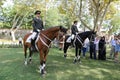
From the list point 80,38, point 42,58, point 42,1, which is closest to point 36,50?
point 42,58

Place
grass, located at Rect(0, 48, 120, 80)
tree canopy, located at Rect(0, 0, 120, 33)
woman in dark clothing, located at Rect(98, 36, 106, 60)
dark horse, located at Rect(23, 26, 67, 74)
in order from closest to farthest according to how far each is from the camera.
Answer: grass, located at Rect(0, 48, 120, 80)
dark horse, located at Rect(23, 26, 67, 74)
woman in dark clothing, located at Rect(98, 36, 106, 60)
tree canopy, located at Rect(0, 0, 120, 33)

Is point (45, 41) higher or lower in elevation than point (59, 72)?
higher

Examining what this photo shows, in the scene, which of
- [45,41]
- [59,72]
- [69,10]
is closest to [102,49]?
[59,72]

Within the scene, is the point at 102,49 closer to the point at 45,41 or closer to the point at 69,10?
the point at 45,41

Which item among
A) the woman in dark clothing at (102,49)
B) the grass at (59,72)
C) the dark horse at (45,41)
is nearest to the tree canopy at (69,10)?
the woman in dark clothing at (102,49)

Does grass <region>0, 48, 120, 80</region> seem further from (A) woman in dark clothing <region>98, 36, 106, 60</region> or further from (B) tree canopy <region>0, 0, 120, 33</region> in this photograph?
(B) tree canopy <region>0, 0, 120, 33</region>

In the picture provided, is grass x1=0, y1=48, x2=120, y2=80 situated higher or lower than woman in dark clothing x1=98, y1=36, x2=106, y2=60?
lower

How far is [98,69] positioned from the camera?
1255cm

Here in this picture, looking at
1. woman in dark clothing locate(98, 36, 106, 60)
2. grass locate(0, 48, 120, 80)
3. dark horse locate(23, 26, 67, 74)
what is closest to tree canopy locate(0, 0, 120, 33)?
woman in dark clothing locate(98, 36, 106, 60)

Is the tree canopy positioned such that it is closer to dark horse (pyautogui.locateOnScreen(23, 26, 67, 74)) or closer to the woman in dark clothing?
the woman in dark clothing

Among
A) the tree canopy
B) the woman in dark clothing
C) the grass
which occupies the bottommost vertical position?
the grass

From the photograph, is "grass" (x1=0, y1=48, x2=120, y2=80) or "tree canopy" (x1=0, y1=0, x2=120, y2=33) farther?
"tree canopy" (x1=0, y1=0, x2=120, y2=33)

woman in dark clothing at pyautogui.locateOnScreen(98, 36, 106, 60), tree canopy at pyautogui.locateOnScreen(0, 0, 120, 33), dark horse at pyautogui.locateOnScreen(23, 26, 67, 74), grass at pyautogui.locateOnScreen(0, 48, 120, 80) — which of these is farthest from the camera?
tree canopy at pyautogui.locateOnScreen(0, 0, 120, 33)

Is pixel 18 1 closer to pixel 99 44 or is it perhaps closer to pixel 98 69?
pixel 99 44
